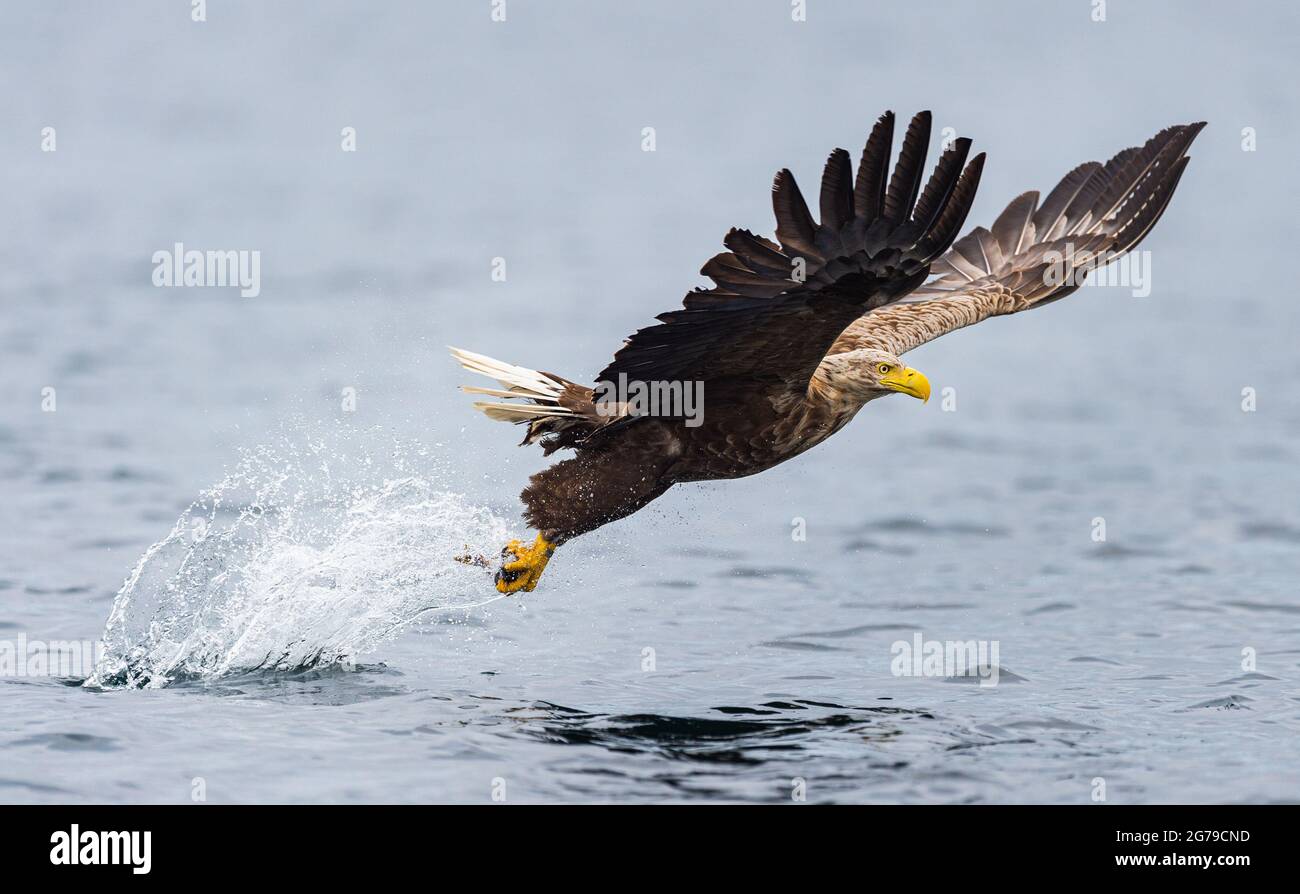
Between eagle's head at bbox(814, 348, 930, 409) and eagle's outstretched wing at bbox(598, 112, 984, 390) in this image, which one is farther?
eagle's head at bbox(814, 348, 930, 409)

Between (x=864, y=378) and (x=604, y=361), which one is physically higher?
(x=604, y=361)

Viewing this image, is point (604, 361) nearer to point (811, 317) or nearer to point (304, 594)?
point (304, 594)

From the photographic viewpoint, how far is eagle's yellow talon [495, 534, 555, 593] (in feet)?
29.8

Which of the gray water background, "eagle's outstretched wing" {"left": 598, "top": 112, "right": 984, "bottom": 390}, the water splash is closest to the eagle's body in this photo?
"eagle's outstretched wing" {"left": 598, "top": 112, "right": 984, "bottom": 390}

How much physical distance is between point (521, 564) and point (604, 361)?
25.7 ft

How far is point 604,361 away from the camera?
55.2 ft

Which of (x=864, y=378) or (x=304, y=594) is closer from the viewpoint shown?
(x=864, y=378)

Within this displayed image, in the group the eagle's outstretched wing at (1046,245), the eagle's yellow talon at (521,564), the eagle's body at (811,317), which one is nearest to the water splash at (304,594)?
the eagle's yellow talon at (521,564)

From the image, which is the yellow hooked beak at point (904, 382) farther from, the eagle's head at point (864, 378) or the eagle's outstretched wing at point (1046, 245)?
the eagle's outstretched wing at point (1046, 245)

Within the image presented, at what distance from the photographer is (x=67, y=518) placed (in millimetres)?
11859

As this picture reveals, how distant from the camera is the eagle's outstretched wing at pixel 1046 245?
991cm

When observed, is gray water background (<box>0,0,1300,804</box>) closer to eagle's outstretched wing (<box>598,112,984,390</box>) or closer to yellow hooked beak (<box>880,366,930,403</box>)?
yellow hooked beak (<box>880,366,930,403</box>)

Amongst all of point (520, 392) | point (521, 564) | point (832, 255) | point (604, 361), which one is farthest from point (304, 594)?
point (604, 361)

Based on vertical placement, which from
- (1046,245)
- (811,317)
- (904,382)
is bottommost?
(904,382)
